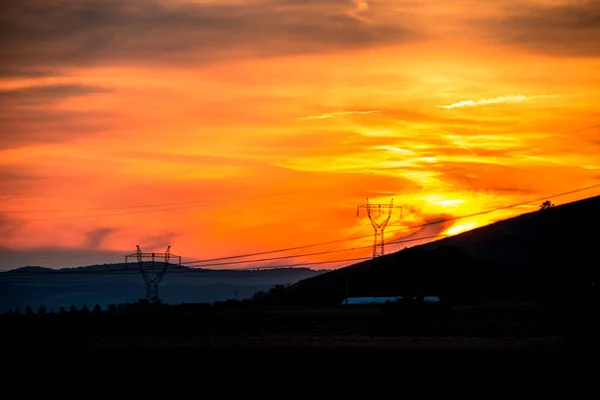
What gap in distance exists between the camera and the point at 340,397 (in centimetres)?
3228

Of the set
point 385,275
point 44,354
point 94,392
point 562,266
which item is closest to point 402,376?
point 94,392

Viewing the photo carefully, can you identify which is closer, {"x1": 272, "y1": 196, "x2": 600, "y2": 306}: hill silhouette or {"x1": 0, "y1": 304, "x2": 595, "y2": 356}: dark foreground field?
{"x1": 0, "y1": 304, "x2": 595, "y2": 356}: dark foreground field

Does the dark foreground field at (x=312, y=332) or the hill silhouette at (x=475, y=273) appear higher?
the hill silhouette at (x=475, y=273)

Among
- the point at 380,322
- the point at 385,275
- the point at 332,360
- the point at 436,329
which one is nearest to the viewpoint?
the point at 332,360

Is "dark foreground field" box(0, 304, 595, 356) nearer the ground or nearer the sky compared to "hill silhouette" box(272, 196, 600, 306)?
nearer the ground

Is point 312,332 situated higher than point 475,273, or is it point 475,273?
point 475,273

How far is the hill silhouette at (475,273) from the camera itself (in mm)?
148500

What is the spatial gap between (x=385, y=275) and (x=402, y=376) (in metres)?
118

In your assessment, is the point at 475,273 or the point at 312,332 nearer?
the point at 312,332

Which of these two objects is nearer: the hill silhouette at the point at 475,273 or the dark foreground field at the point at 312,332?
the dark foreground field at the point at 312,332

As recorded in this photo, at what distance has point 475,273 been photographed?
506 feet

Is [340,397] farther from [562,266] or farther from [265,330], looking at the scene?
[562,266]

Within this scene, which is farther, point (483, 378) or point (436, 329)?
point (436, 329)

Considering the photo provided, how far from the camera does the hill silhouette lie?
148m
